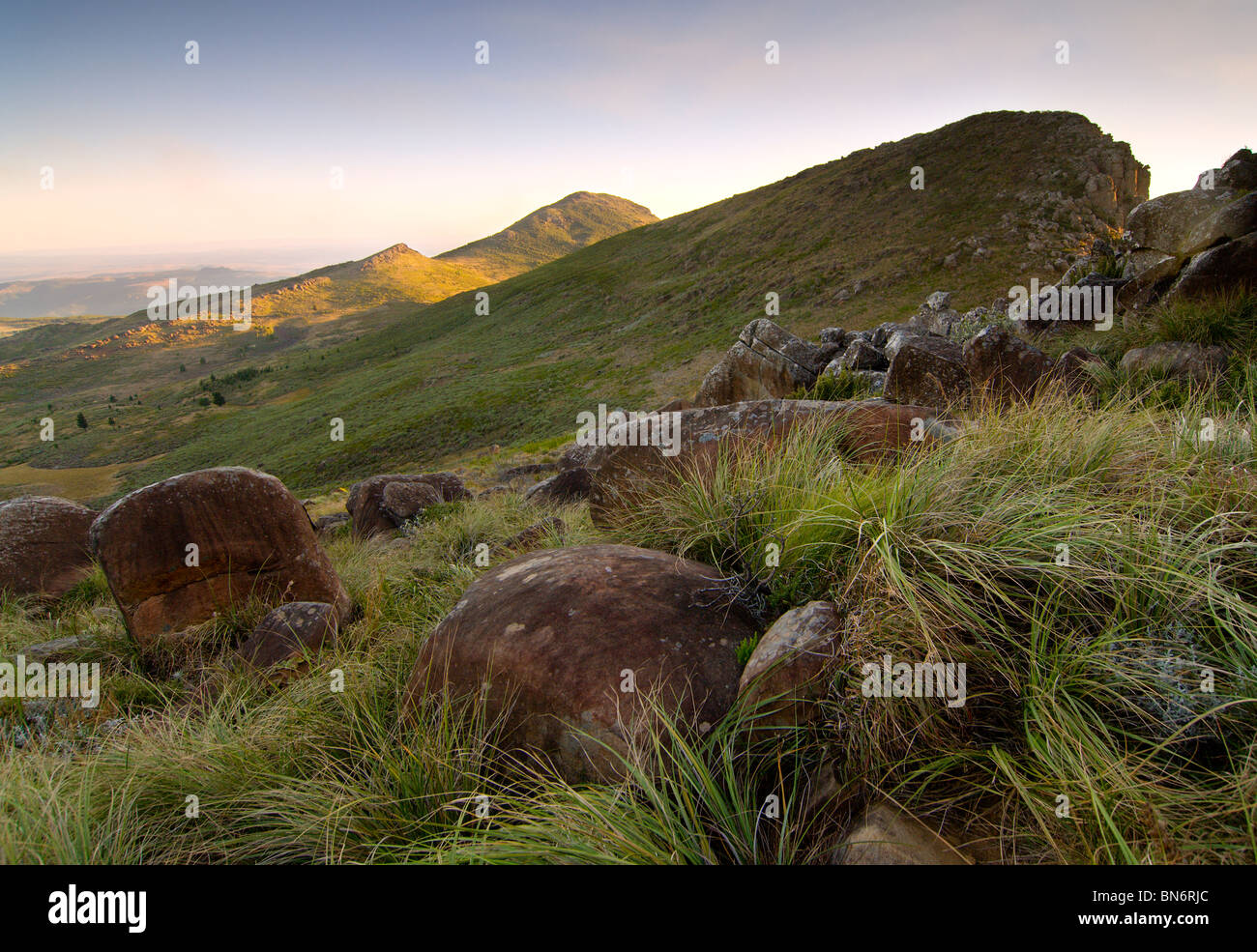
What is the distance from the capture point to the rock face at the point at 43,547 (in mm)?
8352

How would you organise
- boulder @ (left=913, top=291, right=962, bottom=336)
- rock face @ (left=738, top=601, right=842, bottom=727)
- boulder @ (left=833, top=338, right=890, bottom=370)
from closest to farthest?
rock face @ (left=738, top=601, right=842, bottom=727), boulder @ (left=833, top=338, right=890, bottom=370), boulder @ (left=913, top=291, right=962, bottom=336)

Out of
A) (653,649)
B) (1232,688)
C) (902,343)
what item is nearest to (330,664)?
(653,649)

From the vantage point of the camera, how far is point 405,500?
1261 centimetres

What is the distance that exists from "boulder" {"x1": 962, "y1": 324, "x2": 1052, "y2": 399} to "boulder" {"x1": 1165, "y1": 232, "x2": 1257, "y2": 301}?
9.78 feet

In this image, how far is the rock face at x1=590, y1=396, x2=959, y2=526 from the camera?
4.81 m

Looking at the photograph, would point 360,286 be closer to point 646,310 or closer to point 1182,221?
point 646,310

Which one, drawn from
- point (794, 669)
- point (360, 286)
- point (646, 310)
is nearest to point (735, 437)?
point (794, 669)

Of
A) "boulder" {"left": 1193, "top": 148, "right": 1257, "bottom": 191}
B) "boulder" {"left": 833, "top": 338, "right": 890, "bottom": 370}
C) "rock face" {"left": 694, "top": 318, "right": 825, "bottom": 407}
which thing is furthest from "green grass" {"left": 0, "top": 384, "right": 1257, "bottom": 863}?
"boulder" {"left": 1193, "top": 148, "right": 1257, "bottom": 191}

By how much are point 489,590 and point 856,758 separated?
7.34 ft

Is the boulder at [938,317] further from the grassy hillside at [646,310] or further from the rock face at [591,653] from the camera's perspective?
the rock face at [591,653]

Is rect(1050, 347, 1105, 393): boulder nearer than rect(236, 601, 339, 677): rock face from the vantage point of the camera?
No

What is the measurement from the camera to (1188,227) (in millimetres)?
9539

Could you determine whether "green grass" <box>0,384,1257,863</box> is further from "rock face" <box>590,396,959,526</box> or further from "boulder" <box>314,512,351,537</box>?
"boulder" <box>314,512,351,537</box>

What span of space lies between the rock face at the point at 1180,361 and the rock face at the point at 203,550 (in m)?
9.94
